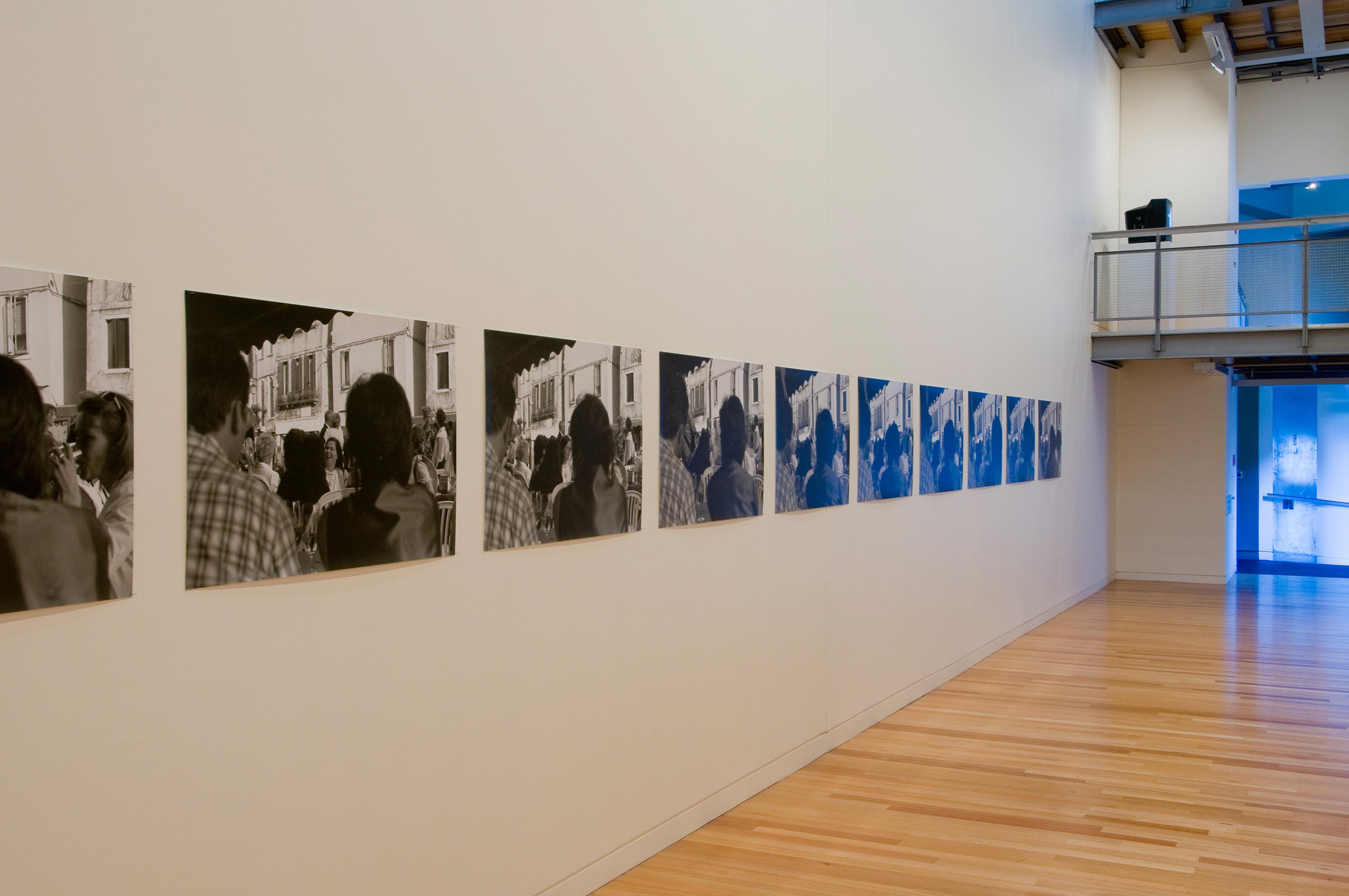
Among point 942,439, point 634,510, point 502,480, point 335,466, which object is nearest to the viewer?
point 335,466

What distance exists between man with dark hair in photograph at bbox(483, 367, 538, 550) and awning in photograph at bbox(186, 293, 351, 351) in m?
0.79

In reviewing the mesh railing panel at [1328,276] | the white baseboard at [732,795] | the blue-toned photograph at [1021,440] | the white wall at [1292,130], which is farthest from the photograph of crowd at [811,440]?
the white wall at [1292,130]

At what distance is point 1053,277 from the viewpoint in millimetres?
11641

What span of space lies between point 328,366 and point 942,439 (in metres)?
5.78

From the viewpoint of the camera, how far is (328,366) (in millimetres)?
3184

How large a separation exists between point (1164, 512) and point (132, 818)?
15062 millimetres

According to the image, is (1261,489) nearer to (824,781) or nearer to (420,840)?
(824,781)

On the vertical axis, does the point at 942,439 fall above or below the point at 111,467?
above

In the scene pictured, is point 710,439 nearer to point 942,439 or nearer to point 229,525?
point 229,525

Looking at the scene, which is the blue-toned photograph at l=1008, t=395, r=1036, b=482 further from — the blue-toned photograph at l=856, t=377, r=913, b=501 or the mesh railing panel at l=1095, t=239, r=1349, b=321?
the mesh railing panel at l=1095, t=239, r=1349, b=321

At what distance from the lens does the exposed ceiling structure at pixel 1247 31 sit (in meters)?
13.3

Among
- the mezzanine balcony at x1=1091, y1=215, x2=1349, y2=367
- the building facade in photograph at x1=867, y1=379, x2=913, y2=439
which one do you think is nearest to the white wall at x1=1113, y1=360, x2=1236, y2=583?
the mezzanine balcony at x1=1091, y1=215, x2=1349, y2=367

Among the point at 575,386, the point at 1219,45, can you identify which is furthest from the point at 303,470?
the point at 1219,45

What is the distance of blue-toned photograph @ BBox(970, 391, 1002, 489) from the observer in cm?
891
